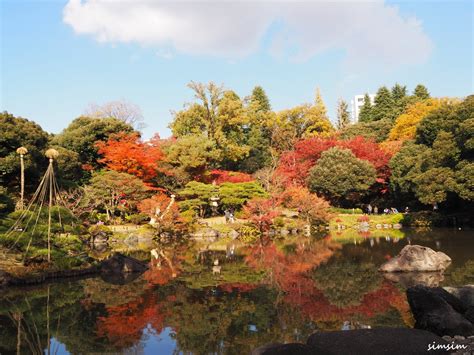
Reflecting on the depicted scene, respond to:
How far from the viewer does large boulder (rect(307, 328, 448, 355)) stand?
4848mm

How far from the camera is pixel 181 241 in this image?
21.0 metres

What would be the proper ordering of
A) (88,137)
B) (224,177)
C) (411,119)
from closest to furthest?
(88,137) → (224,177) → (411,119)

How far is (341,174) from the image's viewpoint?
90.4ft

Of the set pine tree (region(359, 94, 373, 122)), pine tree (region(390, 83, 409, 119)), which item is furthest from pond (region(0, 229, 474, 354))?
pine tree (region(359, 94, 373, 122))

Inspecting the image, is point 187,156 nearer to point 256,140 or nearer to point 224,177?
point 224,177

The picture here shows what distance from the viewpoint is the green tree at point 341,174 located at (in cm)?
2760

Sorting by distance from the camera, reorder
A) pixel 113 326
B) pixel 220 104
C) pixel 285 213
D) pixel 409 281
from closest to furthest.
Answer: pixel 113 326 < pixel 409 281 < pixel 285 213 < pixel 220 104

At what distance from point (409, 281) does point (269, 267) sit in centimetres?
407

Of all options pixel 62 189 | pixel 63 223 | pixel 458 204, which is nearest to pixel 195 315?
pixel 63 223

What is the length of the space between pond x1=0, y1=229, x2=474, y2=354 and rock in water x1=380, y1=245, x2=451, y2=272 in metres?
0.37

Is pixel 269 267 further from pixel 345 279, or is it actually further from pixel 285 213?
pixel 285 213

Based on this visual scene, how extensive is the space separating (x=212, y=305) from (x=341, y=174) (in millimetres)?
20644

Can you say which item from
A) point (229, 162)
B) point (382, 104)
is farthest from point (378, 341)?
point (382, 104)

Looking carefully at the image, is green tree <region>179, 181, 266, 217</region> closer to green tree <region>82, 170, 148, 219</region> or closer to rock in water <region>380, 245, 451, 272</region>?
green tree <region>82, 170, 148, 219</region>
